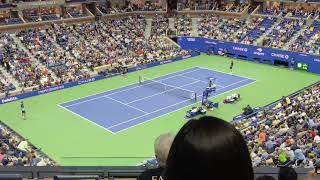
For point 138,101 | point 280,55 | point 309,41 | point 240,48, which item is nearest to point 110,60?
point 138,101

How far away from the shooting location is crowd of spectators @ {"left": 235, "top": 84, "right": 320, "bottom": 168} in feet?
52.1

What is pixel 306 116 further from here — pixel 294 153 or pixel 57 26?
pixel 57 26

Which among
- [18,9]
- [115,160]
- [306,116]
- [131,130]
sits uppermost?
[18,9]

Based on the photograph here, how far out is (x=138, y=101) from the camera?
3244cm

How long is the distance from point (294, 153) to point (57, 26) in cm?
3782

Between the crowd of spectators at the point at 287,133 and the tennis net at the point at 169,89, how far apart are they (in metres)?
7.32

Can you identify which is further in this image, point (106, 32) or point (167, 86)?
point (106, 32)

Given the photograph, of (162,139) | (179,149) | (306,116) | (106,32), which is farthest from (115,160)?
(106,32)

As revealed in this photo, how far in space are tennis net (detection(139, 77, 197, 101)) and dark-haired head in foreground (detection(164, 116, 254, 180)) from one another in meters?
30.4

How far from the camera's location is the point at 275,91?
34438 mm

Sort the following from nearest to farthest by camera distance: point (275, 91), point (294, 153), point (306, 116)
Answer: point (294, 153) → point (306, 116) → point (275, 91)

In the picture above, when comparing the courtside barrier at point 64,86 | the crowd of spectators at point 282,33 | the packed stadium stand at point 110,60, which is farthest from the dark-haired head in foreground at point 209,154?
the crowd of spectators at point 282,33

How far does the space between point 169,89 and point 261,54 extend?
14.1 meters

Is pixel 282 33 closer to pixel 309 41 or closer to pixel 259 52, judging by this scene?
pixel 309 41
